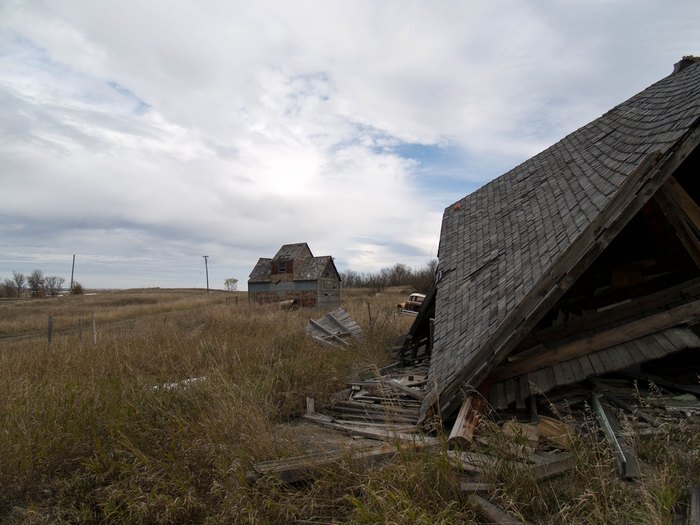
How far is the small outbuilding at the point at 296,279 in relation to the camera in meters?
35.3

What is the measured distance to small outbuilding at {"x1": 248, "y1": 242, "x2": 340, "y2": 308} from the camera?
35.3 m

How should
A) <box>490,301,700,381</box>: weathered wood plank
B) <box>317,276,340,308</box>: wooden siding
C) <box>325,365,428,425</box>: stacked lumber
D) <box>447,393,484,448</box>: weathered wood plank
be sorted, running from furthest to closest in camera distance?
1. <box>317,276,340,308</box>: wooden siding
2. <box>325,365,428,425</box>: stacked lumber
3. <box>490,301,700,381</box>: weathered wood plank
4. <box>447,393,484,448</box>: weathered wood plank

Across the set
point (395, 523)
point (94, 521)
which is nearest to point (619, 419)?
point (395, 523)

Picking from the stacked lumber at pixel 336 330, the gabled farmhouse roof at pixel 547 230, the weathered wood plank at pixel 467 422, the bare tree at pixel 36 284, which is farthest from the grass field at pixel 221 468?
the bare tree at pixel 36 284

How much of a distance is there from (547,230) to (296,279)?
3060 centimetres

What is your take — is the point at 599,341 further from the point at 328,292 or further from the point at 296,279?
the point at 328,292

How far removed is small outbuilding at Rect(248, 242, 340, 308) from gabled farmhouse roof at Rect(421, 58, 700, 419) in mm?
25870

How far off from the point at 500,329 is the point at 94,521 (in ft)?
15.1

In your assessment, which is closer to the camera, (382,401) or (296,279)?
(382,401)

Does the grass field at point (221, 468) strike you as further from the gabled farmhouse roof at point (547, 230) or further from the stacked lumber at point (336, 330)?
the stacked lumber at point (336, 330)

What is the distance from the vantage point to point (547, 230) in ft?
19.9

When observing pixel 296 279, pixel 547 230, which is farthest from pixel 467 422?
pixel 296 279

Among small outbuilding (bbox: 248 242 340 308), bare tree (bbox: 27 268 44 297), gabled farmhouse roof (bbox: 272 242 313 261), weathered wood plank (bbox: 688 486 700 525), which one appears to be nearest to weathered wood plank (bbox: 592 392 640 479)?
weathered wood plank (bbox: 688 486 700 525)

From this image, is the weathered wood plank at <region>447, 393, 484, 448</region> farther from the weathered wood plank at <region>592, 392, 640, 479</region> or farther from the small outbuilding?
the small outbuilding
